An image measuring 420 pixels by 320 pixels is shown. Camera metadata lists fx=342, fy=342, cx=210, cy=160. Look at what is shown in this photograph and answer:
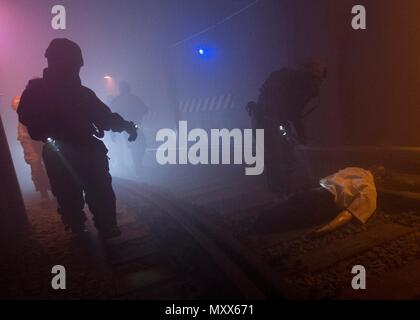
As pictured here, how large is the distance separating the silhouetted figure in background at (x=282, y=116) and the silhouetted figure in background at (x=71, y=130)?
2052mm

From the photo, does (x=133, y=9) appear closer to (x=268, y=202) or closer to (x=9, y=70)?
(x=268, y=202)

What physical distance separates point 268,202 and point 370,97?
2674 mm

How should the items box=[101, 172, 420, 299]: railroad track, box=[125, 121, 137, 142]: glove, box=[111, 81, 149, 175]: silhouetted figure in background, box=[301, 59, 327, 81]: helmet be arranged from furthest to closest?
box=[111, 81, 149, 175]: silhouetted figure in background
box=[301, 59, 327, 81]: helmet
box=[125, 121, 137, 142]: glove
box=[101, 172, 420, 299]: railroad track

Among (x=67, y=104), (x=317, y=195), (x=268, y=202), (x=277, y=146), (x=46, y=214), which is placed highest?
(x=67, y=104)

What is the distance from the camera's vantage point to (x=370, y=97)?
580 centimetres

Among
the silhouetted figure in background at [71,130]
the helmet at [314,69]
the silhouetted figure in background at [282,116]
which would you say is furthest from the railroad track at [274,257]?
the helmet at [314,69]

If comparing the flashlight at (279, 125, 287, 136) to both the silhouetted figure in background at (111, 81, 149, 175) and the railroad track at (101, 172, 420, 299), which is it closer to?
the railroad track at (101, 172, 420, 299)

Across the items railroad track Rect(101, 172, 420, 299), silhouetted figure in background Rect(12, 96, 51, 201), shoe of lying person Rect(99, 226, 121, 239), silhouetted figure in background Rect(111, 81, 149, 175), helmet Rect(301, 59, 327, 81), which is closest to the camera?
railroad track Rect(101, 172, 420, 299)

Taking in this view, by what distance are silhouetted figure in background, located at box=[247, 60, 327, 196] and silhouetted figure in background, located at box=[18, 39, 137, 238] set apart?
80.8 inches

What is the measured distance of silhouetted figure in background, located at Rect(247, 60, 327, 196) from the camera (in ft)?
15.8

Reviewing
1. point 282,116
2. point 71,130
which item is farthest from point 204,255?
point 282,116

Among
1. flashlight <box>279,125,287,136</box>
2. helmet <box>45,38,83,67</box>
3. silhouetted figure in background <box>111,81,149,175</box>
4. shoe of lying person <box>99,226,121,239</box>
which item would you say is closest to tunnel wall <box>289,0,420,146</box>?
flashlight <box>279,125,287,136</box>

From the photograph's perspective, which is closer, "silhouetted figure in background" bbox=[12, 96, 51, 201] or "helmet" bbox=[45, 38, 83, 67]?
"helmet" bbox=[45, 38, 83, 67]
